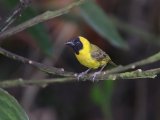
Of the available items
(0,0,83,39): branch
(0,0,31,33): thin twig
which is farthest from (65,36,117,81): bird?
(0,0,31,33): thin twig

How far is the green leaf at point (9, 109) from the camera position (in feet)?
2.89

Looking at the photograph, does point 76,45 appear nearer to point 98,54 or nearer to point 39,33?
point 98,54

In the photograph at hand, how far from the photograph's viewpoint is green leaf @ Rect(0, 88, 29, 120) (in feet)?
2.89

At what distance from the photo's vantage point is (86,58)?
1247 millimetres

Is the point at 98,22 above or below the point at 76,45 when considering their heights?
above

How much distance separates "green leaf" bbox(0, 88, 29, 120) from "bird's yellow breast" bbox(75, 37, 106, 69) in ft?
1.09

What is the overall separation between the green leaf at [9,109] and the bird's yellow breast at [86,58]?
13.1 inches

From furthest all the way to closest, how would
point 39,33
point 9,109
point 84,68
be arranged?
point 84,68 < point 39,33 < point 9,109

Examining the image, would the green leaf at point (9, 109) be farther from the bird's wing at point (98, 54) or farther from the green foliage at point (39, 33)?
the green foliage at point (39, 33)

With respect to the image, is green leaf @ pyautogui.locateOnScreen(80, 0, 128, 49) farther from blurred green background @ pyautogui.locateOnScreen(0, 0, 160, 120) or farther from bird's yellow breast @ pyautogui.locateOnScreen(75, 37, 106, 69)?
blurred green background @ pyautogui.locateOnScreen(0, 0, 160, 120)

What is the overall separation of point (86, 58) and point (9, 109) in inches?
15.1

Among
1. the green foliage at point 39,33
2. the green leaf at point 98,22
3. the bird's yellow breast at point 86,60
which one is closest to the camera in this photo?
the bird's yellow breast at point 86,60

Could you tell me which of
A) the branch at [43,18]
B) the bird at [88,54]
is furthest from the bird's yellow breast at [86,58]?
the branch at [43,18]

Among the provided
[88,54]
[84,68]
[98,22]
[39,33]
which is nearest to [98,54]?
[88,54]
